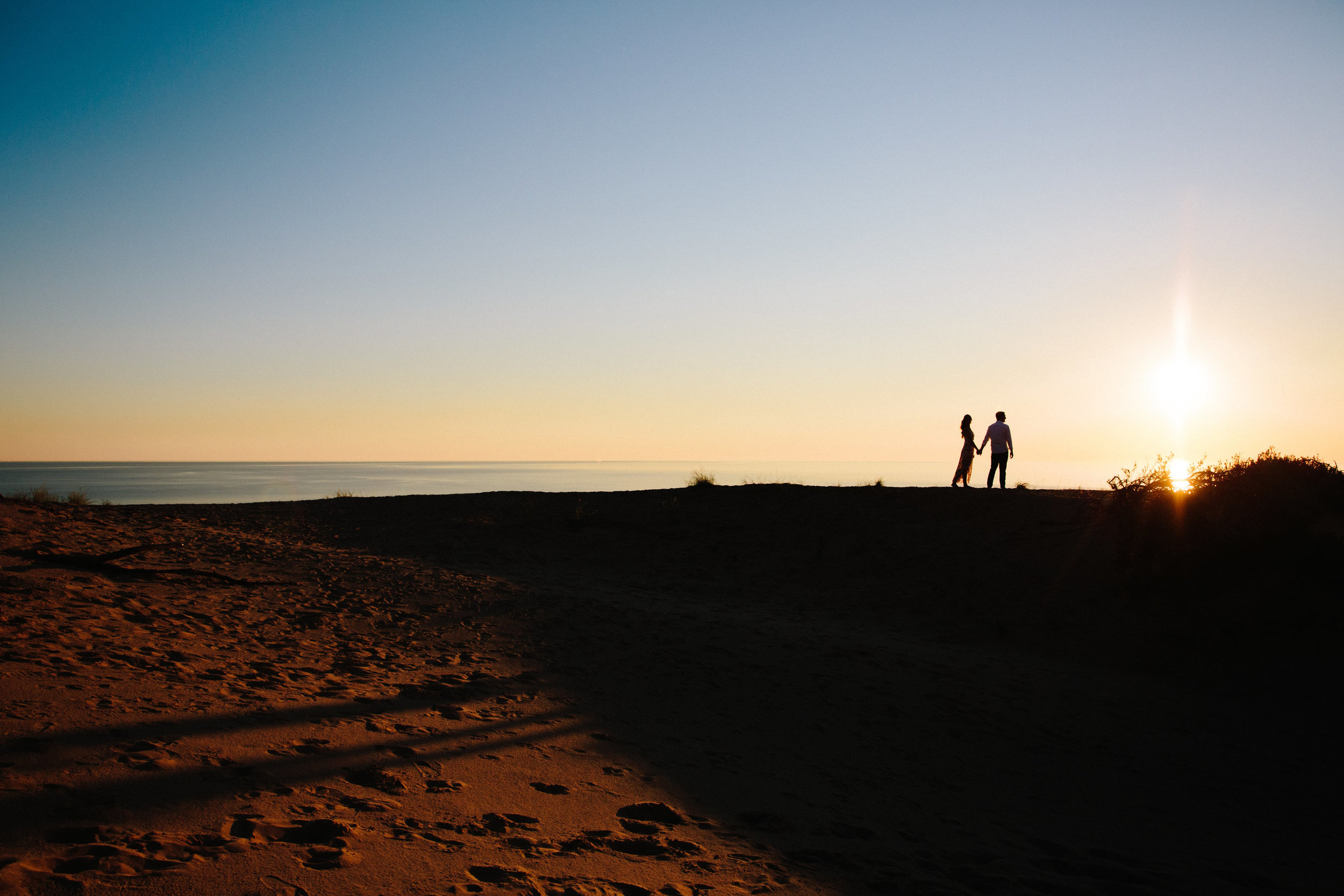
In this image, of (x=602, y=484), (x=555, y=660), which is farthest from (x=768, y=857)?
(x=602, y=484)

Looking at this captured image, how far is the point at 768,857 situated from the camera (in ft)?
12.1

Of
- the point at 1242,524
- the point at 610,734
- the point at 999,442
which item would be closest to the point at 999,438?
the point at 999,442

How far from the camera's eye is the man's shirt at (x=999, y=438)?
51.2 feet

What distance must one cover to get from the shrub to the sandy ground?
666 cm

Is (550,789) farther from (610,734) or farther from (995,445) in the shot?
(995,445)

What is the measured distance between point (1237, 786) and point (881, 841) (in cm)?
385

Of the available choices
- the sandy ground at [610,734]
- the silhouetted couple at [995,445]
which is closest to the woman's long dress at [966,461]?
the silhouetted couple at [995,445]

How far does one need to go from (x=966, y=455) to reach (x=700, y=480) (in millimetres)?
6246

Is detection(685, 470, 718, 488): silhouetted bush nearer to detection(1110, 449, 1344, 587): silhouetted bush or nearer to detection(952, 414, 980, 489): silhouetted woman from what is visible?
detection(952, 414, 980, 489): silhouetted woman

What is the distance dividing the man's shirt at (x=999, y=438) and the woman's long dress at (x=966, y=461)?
89 cm

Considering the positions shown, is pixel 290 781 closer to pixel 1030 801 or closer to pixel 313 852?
pixel 313 852

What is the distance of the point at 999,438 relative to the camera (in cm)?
1570

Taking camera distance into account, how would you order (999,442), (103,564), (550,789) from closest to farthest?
(550,789) → (103,564) → (999,442)

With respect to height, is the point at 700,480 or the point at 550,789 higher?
the point at 700,480
